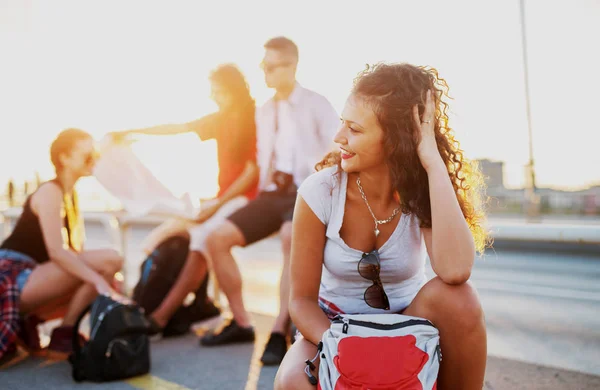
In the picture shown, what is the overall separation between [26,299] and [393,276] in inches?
94.9

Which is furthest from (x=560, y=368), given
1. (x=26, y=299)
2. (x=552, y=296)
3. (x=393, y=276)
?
(x=552, y=296)

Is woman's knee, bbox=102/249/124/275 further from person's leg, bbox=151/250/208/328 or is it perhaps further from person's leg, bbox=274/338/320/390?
person's leg, bbox=274/338/320/390

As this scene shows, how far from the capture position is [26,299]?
3605 millimetres

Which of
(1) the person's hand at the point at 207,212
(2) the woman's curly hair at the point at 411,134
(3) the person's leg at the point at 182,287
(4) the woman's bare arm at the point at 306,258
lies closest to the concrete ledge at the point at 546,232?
(2) the woman's curly hair at the point at 411,134

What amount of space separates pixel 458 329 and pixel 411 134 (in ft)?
2.44

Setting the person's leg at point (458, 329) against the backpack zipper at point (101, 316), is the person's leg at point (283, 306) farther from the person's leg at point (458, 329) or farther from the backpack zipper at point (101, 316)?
the person's leg at point (458, 329)

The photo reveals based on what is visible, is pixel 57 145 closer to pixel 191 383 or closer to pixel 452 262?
pixel 191 383

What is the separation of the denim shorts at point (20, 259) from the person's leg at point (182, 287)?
0.92 m

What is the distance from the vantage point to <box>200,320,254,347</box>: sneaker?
13.1 ft

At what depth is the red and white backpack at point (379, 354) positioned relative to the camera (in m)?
1.81

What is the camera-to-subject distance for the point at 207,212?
437 cm

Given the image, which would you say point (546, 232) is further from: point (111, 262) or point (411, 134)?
point (111, 262)

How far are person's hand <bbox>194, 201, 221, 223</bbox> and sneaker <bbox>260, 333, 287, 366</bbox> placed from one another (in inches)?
45.5

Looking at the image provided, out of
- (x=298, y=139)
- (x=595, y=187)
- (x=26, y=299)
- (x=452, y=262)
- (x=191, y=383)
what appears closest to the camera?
(x=452, y=262)
